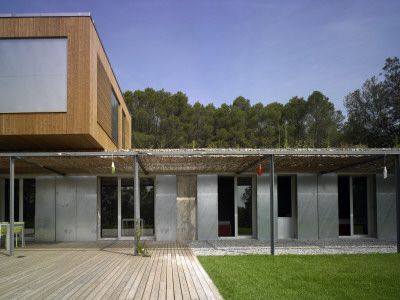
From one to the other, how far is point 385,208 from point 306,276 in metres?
6.92

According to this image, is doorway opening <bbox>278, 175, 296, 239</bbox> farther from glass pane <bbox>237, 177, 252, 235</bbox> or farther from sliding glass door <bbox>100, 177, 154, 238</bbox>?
sliding glass door <bbox>100, 177, 154, 238</bbox>

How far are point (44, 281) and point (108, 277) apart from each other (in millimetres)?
968

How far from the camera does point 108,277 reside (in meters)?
5.50

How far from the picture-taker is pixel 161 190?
35.2 ft

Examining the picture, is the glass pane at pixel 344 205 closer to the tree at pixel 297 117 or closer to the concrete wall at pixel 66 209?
the concrete wall at pixel 66 209

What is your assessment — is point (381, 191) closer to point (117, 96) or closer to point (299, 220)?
point (299, 220)

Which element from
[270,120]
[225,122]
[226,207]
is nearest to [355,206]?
[226,207]

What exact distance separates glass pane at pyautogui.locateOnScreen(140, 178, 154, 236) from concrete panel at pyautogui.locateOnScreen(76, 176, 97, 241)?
4.84 ft

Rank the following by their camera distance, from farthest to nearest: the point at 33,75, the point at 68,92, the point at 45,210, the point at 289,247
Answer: the point at 45,210 < the point at 289,247 < the point at 33,75 < the point at 68,92

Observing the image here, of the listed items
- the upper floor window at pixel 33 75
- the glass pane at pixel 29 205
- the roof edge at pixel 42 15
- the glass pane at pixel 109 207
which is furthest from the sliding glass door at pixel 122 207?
the roof edge at pixel 42 15

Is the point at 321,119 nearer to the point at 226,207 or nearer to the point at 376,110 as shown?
the point at 376,110

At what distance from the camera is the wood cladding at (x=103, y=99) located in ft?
31.1

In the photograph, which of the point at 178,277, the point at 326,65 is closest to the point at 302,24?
the point at 326,65

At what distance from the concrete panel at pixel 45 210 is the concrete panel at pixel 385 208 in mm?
10392
